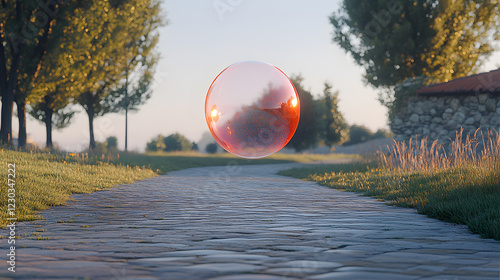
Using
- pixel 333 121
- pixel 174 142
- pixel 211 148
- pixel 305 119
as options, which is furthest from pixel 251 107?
pixel 333 121

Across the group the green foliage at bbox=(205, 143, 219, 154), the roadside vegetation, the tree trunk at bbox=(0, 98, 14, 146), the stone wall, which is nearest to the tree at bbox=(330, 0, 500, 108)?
the stone wall

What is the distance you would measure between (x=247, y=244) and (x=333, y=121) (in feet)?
153

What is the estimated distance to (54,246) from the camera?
4488 mm

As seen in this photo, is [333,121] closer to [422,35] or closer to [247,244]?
[422,35]

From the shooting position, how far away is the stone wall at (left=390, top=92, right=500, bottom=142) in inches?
625

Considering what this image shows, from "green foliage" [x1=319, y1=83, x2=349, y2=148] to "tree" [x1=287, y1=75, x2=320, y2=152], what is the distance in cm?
787

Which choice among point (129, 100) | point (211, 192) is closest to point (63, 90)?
point (129, 100)

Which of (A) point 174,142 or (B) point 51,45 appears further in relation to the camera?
(A) point 174,142

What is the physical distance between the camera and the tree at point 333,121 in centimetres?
4988

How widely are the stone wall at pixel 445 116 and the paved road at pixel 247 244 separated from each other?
10408 millimetres

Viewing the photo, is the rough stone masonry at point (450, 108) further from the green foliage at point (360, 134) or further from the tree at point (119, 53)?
the green foliage at point (360, 134)

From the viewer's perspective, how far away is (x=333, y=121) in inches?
1966

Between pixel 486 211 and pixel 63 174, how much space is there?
988 centimetres

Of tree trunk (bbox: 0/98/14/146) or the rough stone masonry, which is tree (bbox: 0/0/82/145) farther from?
the rough stone masonry
